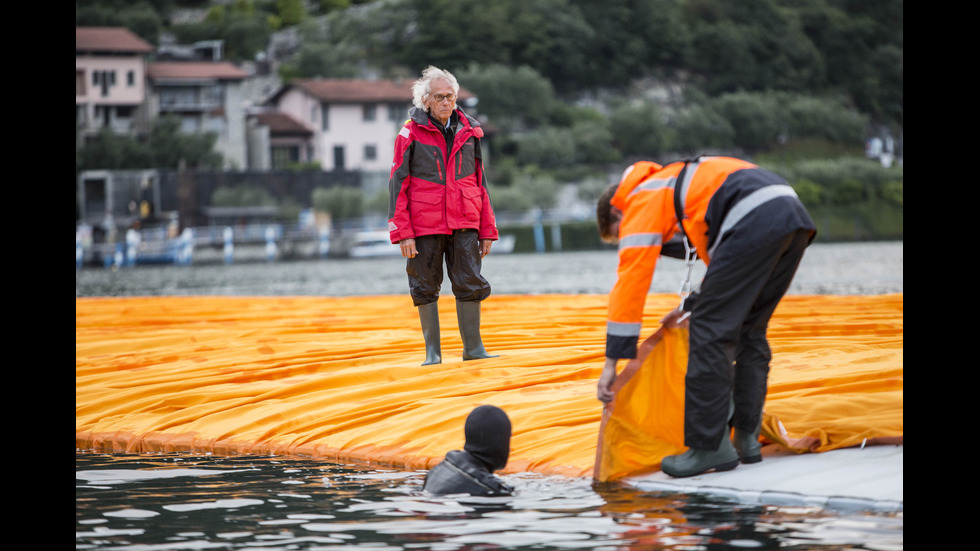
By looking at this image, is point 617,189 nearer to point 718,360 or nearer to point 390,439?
point 718,360

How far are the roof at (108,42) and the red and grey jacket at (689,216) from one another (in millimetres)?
68854

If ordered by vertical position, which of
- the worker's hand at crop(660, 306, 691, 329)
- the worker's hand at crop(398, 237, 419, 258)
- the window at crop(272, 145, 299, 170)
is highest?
the window at crop(272, 145, 299, 170)

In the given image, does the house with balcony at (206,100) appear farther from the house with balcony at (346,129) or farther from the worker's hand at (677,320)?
the worker's hand at (677,320)

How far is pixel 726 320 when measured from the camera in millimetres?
3729

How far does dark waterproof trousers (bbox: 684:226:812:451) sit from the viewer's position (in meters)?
3.71

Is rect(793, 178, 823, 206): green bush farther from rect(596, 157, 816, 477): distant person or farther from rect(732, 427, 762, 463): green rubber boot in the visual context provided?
rect(596, 157, 816, 477): distant person

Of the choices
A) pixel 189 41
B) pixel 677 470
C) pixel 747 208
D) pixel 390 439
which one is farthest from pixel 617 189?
pixel 189 41

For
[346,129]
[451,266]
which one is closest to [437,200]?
[451,266]

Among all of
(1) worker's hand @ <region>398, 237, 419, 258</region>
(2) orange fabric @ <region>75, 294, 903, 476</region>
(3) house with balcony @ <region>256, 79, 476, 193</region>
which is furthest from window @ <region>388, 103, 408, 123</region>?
(1) worker's hand @ <region>398, 237, 419, 258</region>

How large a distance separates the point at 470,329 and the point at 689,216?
2.38 meters

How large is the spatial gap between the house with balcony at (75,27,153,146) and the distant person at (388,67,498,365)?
65.2 meters

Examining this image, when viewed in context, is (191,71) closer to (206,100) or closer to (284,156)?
(206,100)

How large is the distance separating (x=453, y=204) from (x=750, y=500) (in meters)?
2.61

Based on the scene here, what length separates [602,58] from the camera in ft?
328
